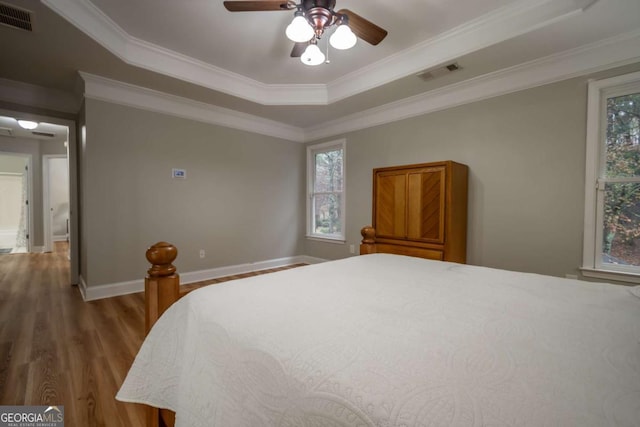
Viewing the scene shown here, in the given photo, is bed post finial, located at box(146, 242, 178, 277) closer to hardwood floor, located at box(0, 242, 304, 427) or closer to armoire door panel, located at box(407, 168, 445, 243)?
hardwood floor, located at box(0, 242, 304, 427)

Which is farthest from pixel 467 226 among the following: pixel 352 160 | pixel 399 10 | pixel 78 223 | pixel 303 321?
pixel 78 223

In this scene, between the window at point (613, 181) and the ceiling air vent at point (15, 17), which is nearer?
the ceiling air vent at point (15, 17)

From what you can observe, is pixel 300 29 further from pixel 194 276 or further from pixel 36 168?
pixel 36 168

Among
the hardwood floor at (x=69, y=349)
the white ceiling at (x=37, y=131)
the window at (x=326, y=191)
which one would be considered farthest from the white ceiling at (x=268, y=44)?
the white ceiling at (x=37, y=131)

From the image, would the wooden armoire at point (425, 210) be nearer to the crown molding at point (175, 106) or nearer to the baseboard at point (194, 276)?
the baseboard at point (194, 276)

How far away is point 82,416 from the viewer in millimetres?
1444

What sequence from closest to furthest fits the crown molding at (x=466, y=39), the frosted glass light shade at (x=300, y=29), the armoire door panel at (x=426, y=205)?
the frosted glass light shade at (x=300, y=29)
the crown molding at (x=466, y=39)
the armoire door panel at (x=426, y=205)

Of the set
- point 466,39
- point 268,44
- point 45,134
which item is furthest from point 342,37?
point 45,134

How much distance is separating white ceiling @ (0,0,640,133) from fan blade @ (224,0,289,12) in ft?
1.94

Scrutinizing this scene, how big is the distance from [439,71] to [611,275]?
2.46 meters

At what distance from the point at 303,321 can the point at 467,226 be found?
2925 mm

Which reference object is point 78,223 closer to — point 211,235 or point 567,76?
point 211,235

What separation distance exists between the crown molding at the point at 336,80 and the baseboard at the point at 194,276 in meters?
2.51

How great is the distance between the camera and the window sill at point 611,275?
227 centimetres
